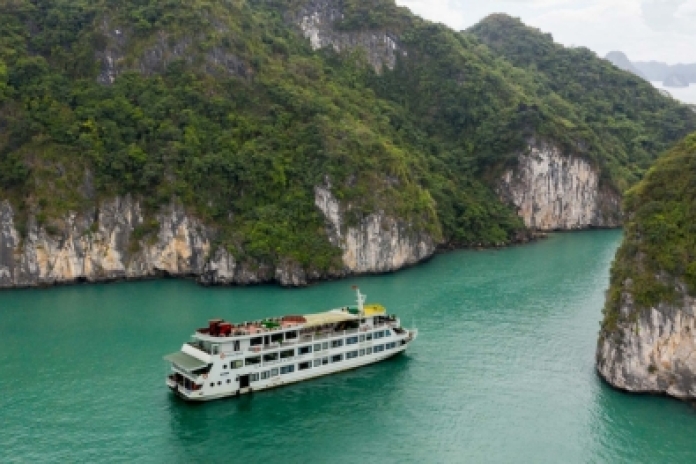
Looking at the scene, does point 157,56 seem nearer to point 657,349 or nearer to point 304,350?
point 304,350

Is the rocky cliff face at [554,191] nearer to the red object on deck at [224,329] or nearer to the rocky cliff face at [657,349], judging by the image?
the rocky cliff face at [657,349]

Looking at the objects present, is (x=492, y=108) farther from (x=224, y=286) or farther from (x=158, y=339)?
(x=158, y=339)

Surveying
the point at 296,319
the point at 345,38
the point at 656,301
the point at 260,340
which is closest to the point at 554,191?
the point at 345,38

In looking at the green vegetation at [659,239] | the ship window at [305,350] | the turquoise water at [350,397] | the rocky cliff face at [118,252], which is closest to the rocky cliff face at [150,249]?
the rocky cliff face at [118,252]

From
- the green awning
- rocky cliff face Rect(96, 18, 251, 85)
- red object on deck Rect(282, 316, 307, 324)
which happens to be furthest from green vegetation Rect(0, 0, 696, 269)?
the green awning

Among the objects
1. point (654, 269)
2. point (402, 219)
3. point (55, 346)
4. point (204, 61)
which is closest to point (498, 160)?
point (402, 219)

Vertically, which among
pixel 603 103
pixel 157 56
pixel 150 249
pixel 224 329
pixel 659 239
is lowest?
pixel 224 329
